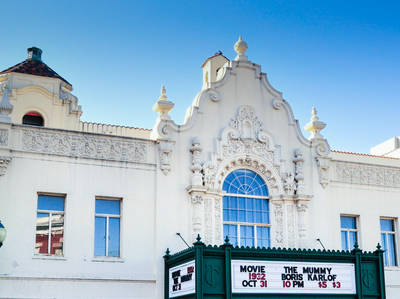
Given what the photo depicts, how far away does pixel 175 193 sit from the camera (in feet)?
70.3

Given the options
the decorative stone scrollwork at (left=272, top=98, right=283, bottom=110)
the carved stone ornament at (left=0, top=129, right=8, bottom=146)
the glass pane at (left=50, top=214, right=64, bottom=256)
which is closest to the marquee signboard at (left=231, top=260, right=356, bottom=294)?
the glass pane at (left=50, top=214, right=64, bottom=256)

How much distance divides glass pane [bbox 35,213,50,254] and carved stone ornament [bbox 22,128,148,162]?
2046 millimetres

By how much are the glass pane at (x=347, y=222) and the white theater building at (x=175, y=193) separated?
0.04m

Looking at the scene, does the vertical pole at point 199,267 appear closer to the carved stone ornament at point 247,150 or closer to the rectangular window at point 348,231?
the carved stone ornament at point 247,150

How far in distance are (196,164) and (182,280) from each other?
4.24 m

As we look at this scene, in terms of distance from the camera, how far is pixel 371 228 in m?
24.3

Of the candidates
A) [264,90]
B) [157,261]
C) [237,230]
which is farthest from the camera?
[264,90]

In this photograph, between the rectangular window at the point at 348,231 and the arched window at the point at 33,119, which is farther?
the arched window at the point at 33,119

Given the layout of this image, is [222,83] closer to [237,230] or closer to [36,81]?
[237,230]

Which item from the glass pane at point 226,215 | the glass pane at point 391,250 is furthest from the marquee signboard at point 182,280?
the glass pane at point 391,250

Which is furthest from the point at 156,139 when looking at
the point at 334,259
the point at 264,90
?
the point at 334,259

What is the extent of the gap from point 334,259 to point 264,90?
6882 millimetres

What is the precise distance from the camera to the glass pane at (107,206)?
2072 cm

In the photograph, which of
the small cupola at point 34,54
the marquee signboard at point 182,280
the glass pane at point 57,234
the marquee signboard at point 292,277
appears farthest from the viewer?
the small cupola at point 34,54
